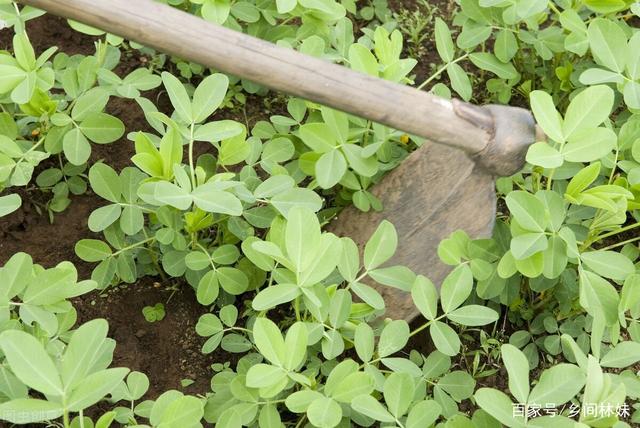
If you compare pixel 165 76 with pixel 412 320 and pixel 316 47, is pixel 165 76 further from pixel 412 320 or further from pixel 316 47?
pixel 412 320

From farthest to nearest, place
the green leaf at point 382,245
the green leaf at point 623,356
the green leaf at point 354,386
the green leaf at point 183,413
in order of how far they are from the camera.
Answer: the green leaf at point 382,245
the green leaf at point 623,356
the green leaf at point 354,386
the green leaf at point 183,413

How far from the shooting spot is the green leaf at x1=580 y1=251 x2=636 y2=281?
5.79 ft

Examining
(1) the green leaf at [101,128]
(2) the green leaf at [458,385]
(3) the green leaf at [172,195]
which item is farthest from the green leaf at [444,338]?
(1) the green leaf at [101,128]

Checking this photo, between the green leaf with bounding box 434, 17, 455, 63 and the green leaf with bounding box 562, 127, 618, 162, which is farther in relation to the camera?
the green leaf with bounding box 434, 17, 455, 63

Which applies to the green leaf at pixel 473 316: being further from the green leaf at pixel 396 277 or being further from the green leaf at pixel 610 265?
the green leaf at pixel 610 265

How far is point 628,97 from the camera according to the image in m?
1.96

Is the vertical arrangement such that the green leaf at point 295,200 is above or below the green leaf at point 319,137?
below

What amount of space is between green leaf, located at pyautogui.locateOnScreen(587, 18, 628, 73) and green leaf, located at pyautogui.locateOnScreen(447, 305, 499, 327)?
779mm

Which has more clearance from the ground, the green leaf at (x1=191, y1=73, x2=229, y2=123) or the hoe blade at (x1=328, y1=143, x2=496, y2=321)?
the green leaf at (x1=191, y1=73, x2=229, y2=123)

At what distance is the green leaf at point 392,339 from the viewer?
1.77 m

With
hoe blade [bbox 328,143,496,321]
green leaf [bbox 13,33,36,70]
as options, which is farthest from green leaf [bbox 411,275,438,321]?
green leaf [bbox 13,33,36,70]

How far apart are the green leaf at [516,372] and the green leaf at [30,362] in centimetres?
89

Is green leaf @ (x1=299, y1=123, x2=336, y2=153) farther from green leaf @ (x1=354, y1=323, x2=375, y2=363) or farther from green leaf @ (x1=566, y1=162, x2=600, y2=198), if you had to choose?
green leaf @ (x1=566, y1=162, x2=600, y2=198)

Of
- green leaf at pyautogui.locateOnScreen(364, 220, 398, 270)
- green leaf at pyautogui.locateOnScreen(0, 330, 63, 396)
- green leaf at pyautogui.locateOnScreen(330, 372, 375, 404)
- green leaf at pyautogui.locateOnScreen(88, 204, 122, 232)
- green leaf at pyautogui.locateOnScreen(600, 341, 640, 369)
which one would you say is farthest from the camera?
green leaf at pyautogui.locateOnScreen(88, 204, 122, 232)
